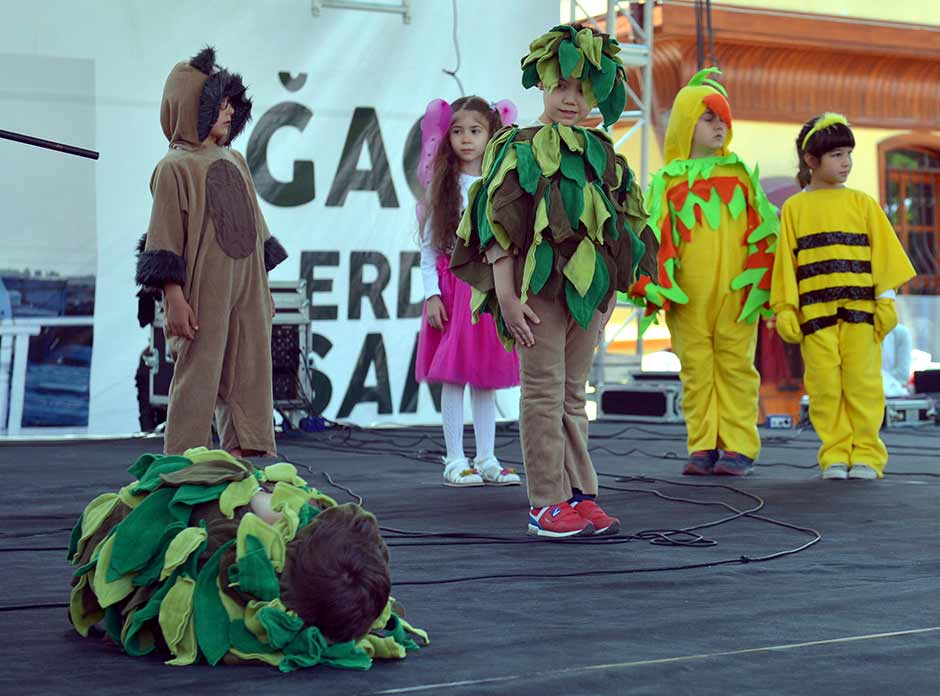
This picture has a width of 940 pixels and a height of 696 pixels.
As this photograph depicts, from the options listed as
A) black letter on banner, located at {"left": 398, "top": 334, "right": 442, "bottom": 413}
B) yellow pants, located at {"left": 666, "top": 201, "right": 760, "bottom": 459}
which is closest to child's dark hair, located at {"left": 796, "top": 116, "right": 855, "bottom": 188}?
yellow pants, located at {"left": 666, "top": 201, "right": 760, "bottom": 459}

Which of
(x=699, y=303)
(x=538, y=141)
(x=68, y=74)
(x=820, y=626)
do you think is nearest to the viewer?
(x=820, y=626)

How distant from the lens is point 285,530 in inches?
71.0

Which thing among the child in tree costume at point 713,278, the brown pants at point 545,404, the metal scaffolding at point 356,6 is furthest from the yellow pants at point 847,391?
the metal scaffolding at point 356,6

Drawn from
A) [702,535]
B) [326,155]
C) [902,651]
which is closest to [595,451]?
[326,155]

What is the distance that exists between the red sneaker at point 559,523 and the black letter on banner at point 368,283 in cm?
390

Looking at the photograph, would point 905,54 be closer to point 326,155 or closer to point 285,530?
point 326,155

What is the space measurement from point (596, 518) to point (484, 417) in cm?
130

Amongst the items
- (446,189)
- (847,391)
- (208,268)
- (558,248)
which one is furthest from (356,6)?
(558,248)

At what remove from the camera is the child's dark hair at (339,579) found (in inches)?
67.4

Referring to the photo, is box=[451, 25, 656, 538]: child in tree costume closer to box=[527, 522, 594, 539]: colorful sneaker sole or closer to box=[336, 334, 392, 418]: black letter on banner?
box=[527, 522, 594, 539]: colorful sneaker sole

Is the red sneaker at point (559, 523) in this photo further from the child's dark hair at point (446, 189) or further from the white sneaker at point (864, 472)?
the white sneaker at point (864, 472)

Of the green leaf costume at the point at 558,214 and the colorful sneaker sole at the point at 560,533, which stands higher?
the green leaf costume at the point at 558,214

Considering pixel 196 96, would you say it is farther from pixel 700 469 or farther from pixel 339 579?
pixel 700 469

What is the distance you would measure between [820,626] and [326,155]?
512 cm
